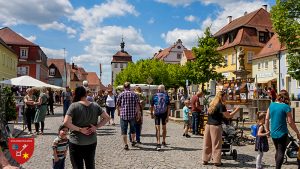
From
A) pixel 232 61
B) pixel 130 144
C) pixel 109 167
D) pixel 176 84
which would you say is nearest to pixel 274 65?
pixel 232 61

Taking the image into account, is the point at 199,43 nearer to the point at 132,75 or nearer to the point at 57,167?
the point at 132,75

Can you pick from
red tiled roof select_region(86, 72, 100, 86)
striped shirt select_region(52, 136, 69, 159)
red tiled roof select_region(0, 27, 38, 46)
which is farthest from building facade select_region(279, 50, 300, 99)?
red tiled roof select_region(86, 72, 100, 86)

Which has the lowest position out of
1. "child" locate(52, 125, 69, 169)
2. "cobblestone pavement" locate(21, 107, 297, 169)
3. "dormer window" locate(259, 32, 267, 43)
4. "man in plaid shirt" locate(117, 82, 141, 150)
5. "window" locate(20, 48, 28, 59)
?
"cobblestone pavement" locate(21, 107, 297, 169)

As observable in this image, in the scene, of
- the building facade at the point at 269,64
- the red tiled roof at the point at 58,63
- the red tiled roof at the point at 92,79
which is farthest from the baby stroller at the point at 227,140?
the red tiled roof at the point at 92,79

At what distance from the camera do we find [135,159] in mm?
10383

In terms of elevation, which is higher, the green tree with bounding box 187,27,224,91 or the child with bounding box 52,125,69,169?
the green tree with bounding box 187,27,224,91

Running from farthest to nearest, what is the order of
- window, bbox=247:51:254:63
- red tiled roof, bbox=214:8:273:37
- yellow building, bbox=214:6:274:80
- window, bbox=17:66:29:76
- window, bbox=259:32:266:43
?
window, bbox=17:66:29:76
window, bbox=259:32:266:43
red tiled roof, bbox=214:8:273:37
window, bbox=247:51:254:63
yellow building, bbox=214:6:274:80

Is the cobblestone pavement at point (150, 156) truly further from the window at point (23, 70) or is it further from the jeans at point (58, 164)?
the window at point (23, 70)

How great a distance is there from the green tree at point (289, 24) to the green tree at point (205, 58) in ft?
70.9

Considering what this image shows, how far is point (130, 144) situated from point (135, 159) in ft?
9.24

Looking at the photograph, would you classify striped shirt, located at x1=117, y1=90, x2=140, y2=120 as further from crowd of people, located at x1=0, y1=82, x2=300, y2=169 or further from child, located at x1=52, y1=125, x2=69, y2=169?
child, located at x1=52, y1=125, x2=69, y2=169

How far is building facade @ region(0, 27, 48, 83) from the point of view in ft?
215

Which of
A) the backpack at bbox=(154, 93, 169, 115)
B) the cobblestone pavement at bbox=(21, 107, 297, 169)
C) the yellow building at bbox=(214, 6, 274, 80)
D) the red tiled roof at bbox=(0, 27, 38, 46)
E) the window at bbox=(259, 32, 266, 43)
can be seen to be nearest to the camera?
the cobblestone pavement at bbox=(21, 107, 297, 169)

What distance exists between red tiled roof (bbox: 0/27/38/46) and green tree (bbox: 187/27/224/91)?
31.9 metres
